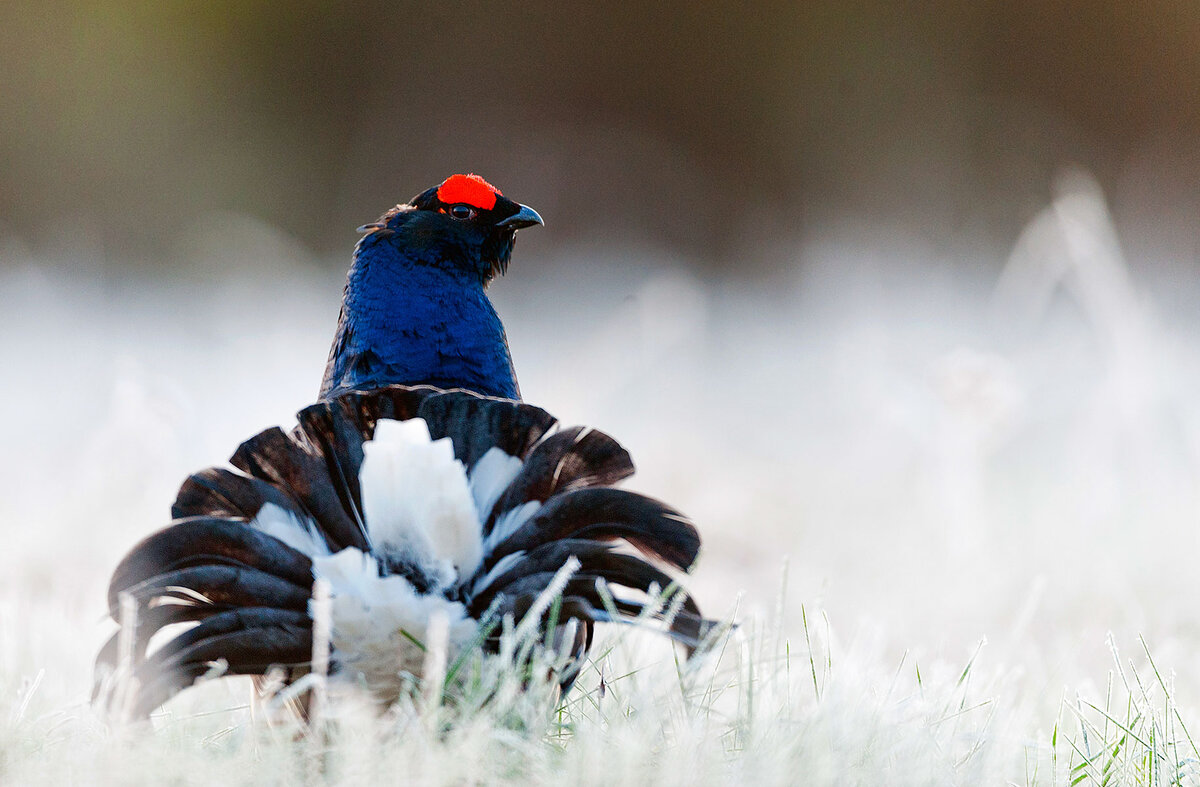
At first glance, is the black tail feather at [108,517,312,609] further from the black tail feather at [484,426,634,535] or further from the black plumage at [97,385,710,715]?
the black tail feather at [484,426,634,535]

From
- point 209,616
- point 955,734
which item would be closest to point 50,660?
point 209,616

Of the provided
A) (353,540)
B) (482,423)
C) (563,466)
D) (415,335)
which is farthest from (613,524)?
(415,335)

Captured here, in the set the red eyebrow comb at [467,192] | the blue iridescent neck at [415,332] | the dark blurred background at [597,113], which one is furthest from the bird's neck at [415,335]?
the dark blurred background at [597,113]

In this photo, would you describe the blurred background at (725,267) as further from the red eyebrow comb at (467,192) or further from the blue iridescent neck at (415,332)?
the red eyebrow comb at (467,192)

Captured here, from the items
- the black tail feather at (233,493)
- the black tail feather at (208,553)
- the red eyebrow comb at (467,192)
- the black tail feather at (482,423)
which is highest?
the red eyebrow comb at (467,192)

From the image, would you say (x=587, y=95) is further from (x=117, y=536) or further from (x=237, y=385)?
(x=117, y=536)

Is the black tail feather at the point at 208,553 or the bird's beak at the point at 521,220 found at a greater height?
the bird's beak at the point at 521,220
